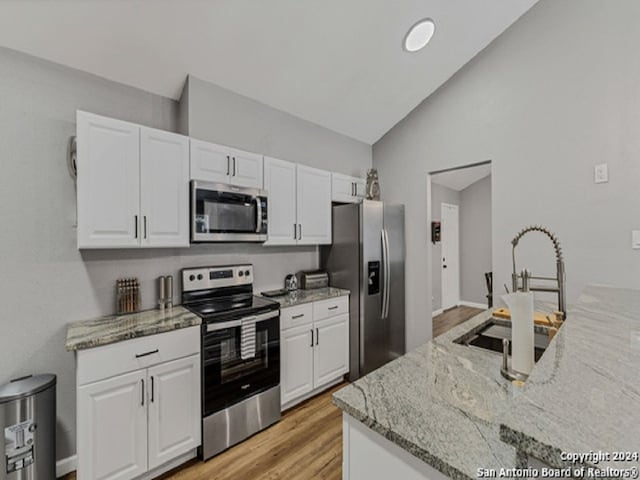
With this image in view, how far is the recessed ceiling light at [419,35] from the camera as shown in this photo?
100.0 inches

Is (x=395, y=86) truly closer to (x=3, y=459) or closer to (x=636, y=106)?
(x=636, y=106)

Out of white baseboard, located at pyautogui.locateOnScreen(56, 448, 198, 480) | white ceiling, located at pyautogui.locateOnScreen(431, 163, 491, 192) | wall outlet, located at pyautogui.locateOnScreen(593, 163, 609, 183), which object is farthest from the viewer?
white ceiling, located at pyautogui.locateOnScreen(431, 163, 491, 192)

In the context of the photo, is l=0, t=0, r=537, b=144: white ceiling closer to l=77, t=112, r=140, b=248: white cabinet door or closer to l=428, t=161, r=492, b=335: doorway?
l=77, t=112, r=140, b=248: white cabinet door

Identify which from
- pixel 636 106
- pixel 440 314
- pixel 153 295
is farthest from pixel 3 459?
pixel 440 314

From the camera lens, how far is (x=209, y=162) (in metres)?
2.28

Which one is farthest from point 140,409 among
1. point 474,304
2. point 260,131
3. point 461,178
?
point 474,304

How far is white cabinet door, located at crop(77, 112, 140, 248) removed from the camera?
5.73 feet

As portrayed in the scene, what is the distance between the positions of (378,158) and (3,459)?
4.13 m

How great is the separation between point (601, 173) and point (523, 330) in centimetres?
217

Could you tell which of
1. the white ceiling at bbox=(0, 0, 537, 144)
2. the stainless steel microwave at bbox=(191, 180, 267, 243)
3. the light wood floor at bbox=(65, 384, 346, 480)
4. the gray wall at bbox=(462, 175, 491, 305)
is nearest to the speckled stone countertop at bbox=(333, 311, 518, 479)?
the light wood floor at bbox=(65, 384, 346, 480)

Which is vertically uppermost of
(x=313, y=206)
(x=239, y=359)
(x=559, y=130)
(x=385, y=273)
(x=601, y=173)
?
(x=559, y=130)

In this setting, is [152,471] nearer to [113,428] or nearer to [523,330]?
[113,428]

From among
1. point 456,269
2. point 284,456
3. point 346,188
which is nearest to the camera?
point 284,456

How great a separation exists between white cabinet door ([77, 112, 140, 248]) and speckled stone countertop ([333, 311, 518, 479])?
1735mm
